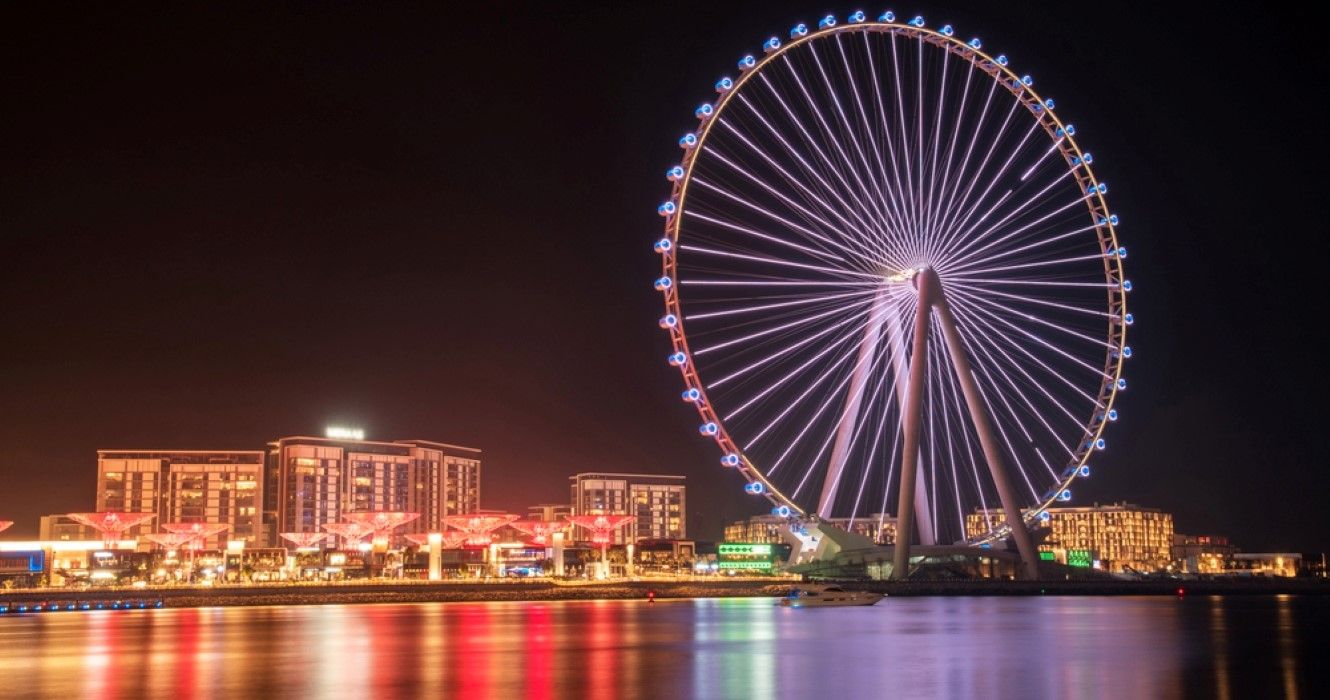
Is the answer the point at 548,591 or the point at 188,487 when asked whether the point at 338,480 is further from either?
the point at 548,591

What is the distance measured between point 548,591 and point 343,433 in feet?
306

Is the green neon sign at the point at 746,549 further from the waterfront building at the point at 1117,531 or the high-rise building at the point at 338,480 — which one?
the waterfront building at the point at 1117,531

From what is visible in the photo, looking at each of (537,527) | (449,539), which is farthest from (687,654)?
(449,539)

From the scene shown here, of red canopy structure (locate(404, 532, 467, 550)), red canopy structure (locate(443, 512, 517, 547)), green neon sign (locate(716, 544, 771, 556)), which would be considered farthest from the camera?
green neon sign (locate(716, 544, 771, 556))

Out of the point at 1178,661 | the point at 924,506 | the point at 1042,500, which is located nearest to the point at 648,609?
Answer: the point at 924,506

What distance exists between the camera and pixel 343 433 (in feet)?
589

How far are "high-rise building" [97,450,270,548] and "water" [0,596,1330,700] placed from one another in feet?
359

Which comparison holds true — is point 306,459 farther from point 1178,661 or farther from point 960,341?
point 1178,661

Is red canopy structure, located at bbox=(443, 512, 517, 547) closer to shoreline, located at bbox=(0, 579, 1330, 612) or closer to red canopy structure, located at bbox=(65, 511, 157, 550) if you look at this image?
shoreline, located at bbox=(0, 579, 1330, 612)

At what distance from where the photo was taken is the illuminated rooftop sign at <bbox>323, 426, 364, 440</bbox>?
17773 cm

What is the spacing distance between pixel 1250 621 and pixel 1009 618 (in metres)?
10.4

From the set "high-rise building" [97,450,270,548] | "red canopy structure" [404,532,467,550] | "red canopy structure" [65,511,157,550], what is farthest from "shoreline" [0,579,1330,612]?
"high-rise building" [97,450,270,548]

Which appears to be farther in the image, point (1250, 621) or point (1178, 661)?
point (1250, 621)

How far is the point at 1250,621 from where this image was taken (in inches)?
2212
